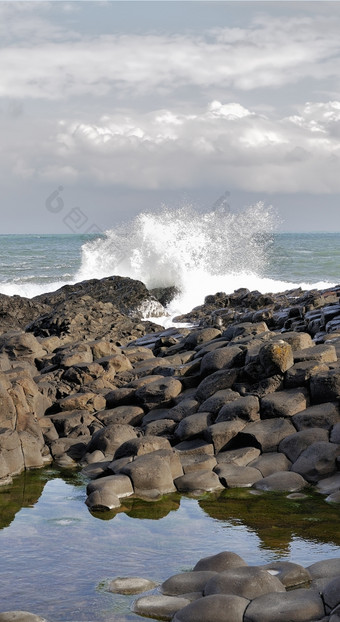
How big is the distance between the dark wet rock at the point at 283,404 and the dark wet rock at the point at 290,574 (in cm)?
403

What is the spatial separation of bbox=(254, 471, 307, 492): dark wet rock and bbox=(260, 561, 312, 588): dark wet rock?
2.62 meters

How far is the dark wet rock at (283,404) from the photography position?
988 centimetres

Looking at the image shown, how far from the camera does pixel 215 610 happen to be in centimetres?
506

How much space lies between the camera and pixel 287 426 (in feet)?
31.7

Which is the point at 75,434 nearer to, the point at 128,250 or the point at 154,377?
the point at 154,377

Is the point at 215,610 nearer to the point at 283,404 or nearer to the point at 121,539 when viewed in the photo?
the point at 121,539

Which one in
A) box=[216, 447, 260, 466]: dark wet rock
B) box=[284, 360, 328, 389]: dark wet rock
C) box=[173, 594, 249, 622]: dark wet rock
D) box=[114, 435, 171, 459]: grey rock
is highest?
box=[284, 360, 328, 389]: dark wet rock

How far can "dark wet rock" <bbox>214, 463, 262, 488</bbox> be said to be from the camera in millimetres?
8742

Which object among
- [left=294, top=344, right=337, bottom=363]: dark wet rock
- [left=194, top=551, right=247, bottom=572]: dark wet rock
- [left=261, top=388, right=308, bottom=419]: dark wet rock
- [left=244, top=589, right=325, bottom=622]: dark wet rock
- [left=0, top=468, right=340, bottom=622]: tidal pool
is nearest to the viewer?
[left=244, top=589, right=325, bottom=622]: dark wet rock

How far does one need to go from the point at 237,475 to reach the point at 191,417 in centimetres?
162

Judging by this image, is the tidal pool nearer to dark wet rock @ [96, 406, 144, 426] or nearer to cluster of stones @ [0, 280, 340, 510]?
cluster of stones @ [0, 280, 340, 510]

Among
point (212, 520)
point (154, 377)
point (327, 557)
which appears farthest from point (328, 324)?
point (327, 557)

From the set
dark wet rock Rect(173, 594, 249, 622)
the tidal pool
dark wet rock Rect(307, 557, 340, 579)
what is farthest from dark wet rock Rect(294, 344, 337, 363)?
dark wet rock Rect(173, 594, 249, 622)

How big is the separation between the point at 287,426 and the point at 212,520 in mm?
2306
